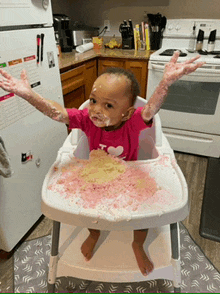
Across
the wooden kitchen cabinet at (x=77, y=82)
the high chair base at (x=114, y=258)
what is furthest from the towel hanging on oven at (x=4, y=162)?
the wooden kitchen cabinet at (x=77, y=82)

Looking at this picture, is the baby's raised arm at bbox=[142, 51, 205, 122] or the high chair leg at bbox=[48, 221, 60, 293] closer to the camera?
the baby's raised arm at bbox=[142, 51, 205, 122]

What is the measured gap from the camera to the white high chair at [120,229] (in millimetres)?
696

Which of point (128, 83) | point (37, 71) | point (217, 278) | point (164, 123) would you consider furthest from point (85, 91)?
point (217, 278)

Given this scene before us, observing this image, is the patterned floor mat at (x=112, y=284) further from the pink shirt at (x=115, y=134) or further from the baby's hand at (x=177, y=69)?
the baby's hand at (x=177, y=69)

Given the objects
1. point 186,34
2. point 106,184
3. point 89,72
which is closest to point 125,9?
point 186,34

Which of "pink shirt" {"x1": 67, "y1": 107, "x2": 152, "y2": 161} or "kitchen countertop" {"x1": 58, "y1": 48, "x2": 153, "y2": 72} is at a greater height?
"kitchen countertop" {"x1": 58, "y1": 48, "x2": 153, "y2": 72}

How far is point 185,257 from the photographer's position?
1.34 m

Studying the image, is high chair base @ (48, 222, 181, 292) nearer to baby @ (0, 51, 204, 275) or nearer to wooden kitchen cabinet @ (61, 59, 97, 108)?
baby @ (0, 51, 204, 275)

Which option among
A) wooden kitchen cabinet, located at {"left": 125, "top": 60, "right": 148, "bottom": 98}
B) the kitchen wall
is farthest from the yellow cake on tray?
the kitchen wall

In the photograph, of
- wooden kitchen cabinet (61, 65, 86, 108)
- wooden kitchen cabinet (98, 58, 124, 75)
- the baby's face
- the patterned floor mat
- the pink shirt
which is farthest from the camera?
wooden kitchen cabinet (98, 58, 124, 75)

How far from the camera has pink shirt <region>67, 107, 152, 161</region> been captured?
964 millimetres

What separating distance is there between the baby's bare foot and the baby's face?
0.52 m

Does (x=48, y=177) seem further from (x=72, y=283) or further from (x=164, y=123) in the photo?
(x=164, y=123)

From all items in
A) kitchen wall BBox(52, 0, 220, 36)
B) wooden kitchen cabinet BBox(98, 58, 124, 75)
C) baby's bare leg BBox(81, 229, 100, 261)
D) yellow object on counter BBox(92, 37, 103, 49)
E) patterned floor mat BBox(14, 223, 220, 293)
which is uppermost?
kitchen wall BBox(52, 0, 220, 36)
